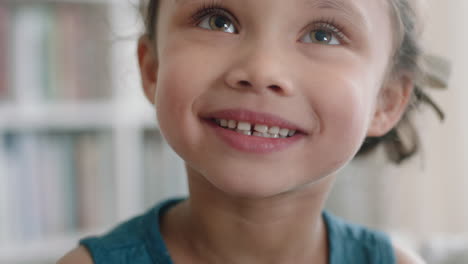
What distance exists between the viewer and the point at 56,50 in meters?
1.97

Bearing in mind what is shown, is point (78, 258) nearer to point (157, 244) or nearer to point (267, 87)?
point (157, 244)

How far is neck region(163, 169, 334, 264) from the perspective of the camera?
0.93 meters

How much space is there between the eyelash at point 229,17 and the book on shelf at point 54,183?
4.42 ft

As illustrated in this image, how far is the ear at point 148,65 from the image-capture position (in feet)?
3.39

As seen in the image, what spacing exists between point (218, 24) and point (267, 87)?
16 centimetres

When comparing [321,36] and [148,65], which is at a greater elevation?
[321,36]

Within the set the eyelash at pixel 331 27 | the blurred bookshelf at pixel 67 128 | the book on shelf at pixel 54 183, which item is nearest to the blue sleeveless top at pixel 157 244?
the eyelash at pixel 331 27

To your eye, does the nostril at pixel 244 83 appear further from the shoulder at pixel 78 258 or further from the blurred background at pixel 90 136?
the blurred background at pixel 90 136

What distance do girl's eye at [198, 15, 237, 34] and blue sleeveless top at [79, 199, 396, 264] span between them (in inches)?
15.6

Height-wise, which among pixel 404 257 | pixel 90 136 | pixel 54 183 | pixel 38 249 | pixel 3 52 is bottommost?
pixel 38 249

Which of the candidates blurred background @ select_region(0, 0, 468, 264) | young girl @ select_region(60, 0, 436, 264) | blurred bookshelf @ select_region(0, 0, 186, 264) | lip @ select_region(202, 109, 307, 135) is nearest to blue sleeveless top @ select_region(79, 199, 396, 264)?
young girl @ select_region(60, 0, 436, 264)

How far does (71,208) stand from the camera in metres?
2.09

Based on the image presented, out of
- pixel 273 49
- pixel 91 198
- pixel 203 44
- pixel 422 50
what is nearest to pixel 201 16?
pixel 203 44

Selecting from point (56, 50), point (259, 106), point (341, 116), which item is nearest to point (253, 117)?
point (259, 106)
